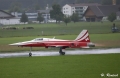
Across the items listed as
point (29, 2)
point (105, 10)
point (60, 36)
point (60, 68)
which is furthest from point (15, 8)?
point (60, 68)

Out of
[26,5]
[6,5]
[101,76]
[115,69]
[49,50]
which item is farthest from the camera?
[26,5]

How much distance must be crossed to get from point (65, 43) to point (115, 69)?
12.4m

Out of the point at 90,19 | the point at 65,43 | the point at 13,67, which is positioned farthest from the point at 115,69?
the point at 90,19

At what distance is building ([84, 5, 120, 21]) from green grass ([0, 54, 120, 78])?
66143mm

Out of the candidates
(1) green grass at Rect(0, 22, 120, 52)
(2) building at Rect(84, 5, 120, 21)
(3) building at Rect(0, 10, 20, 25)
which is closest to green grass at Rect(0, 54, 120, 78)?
(1) green grass at Rect(0, 22, 120, 52)

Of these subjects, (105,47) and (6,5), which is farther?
(6,5)

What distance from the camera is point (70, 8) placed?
405 feet

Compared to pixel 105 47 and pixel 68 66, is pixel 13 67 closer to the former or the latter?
pixel 68 66

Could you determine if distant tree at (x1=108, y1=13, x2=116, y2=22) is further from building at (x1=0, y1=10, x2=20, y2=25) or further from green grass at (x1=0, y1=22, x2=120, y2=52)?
building at (x1=0, y1=10, x2=20, y2=25)

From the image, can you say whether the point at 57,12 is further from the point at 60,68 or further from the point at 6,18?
the point at 60,68

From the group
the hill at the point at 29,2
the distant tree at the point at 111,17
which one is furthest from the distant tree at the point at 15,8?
the distant tree at the point at 111,17

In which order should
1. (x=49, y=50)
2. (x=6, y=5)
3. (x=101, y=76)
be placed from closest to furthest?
(x=101, y=76)
(x=49, y=50)
(x=6, y=5)

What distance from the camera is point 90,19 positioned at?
103375 mm

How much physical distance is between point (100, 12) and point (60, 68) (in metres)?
76.2
